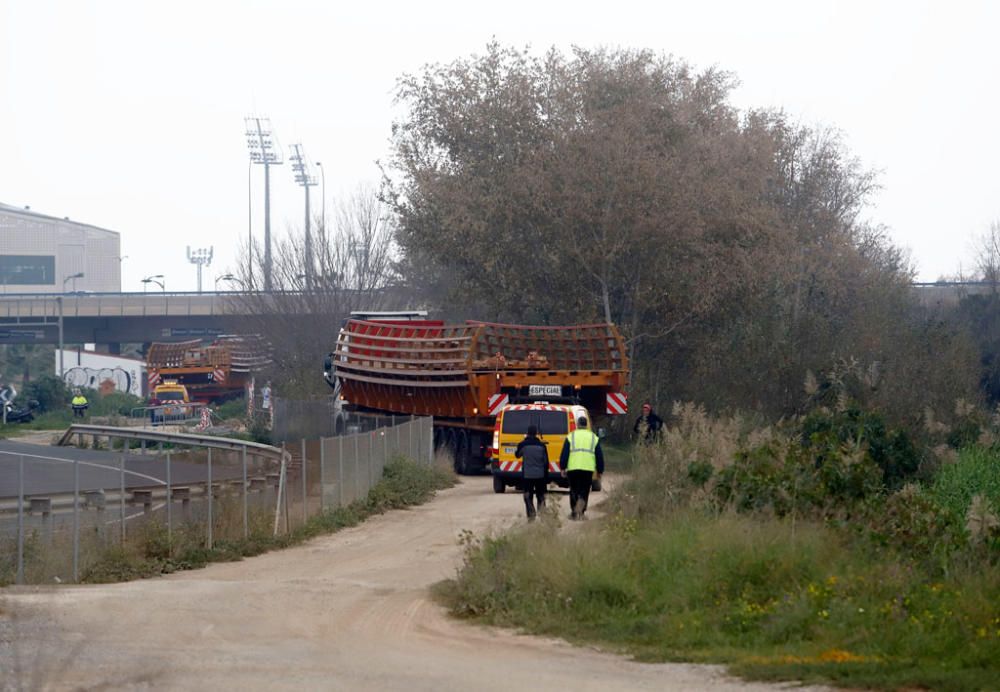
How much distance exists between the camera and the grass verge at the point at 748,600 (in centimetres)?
1020

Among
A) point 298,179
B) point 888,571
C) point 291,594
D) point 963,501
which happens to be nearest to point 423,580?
point 291,594

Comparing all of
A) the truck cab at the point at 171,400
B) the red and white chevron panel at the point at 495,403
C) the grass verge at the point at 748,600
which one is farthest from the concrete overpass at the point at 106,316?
the grass verge at the point at 748,600

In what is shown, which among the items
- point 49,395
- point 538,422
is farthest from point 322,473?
point 49,395

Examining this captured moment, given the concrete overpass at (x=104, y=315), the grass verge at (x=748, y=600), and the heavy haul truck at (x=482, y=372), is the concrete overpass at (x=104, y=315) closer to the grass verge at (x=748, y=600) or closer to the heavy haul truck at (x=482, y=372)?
the heavy haul truck at (x=482, y=372)

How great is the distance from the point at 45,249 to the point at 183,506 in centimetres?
14137

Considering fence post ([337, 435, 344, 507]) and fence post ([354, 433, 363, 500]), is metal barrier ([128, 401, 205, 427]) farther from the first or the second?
fence post ([337, 435, 344, 507])

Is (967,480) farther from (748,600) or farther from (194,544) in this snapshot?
(194,544)

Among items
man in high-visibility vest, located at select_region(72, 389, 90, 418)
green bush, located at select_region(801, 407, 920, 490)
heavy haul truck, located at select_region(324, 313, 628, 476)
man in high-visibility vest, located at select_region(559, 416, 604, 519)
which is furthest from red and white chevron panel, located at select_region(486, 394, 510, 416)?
man in high-visibility vest, located at select_region(72, 389, 90, 418)

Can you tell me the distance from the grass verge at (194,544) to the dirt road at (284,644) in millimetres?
1279

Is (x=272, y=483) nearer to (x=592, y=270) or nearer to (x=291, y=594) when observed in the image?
(x=291, y=594)

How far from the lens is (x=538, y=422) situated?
27203 mm

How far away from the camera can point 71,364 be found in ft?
374

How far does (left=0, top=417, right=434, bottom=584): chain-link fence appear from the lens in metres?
16.4

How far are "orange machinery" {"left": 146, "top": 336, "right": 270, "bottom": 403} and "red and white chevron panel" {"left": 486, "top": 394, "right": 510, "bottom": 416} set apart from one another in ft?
139
